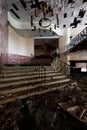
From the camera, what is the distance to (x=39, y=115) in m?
4.66

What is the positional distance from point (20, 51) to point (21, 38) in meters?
1.46

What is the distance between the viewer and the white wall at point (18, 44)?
458 inches

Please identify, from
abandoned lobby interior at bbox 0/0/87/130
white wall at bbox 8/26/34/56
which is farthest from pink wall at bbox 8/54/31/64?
white wall at bbox 8/26/34/56

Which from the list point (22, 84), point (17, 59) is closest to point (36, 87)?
point (22, 84)

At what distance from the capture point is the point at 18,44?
1344 centimetres

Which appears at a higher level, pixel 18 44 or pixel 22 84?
pixel 18 44

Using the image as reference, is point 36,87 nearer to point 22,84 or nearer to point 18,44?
point 22,84

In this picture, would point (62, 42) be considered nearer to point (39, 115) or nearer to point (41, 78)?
point (41, 78)

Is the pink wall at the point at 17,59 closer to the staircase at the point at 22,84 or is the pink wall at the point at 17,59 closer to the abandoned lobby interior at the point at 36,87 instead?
the abandoned lobby interior at the point at 36,87

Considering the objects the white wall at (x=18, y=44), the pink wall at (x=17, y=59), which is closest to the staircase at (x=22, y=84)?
the pink wall at (x=17, y=59)

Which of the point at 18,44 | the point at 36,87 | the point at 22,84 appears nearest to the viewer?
the point at 22,84

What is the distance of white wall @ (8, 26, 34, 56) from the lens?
11.6m

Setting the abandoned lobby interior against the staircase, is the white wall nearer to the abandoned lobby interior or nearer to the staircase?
the abandoned lobby interior

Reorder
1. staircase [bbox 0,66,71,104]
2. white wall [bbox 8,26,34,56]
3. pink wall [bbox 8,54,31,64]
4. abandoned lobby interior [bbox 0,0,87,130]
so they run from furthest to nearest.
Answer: white wall [bbox 8,26,34,56] → pink wall [bbox 8,54,31,64] → staircase [bbox 0,66,71,104] → abandoned lobby interior [bbox 0,0,87,130]
